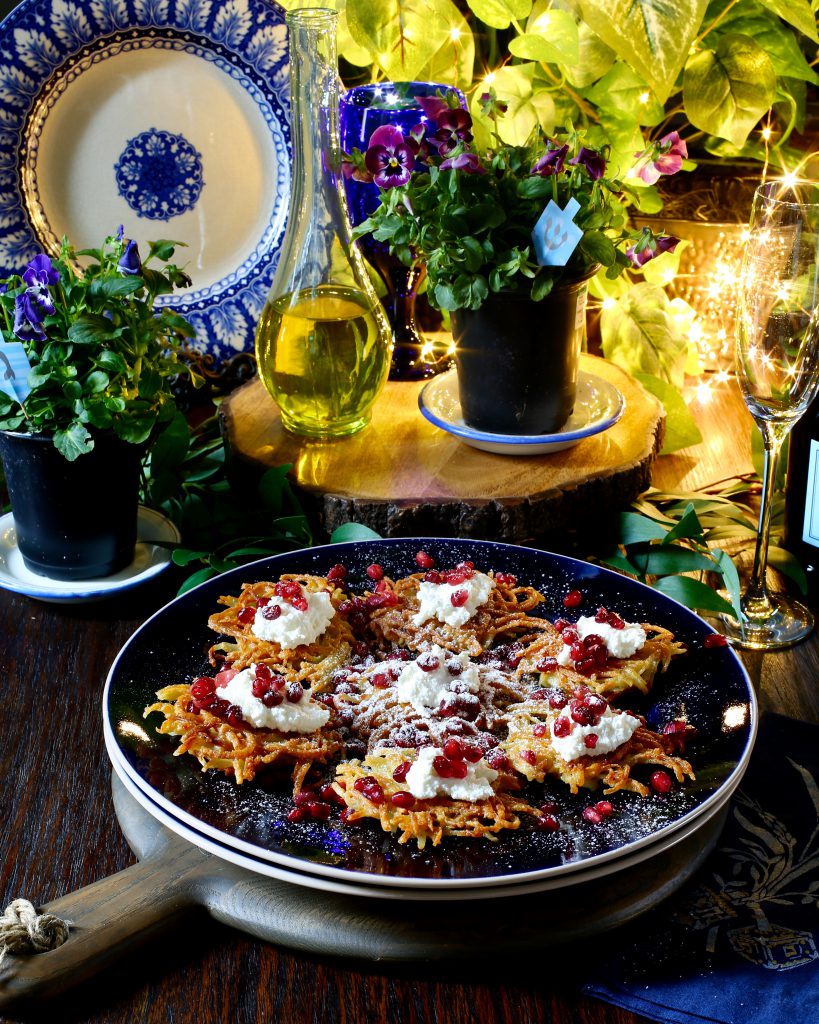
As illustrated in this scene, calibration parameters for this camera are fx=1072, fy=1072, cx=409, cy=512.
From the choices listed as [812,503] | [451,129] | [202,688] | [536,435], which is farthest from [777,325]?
[202,688]

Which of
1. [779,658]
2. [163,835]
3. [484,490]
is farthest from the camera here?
[484,490]

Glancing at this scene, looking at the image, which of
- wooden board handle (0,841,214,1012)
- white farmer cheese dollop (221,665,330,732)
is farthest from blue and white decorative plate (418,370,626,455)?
wooden board handle (0,841,214,1012)

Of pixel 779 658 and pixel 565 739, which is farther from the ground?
pixel 565 739

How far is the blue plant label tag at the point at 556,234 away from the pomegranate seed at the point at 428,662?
46cm

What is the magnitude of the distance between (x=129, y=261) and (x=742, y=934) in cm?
83

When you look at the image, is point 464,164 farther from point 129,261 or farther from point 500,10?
point 500,10

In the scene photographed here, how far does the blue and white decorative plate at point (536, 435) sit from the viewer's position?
1.28 m

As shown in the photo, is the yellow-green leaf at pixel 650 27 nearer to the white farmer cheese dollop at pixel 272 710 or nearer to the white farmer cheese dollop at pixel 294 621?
the white farmer cheese dollop at pixel 294 621

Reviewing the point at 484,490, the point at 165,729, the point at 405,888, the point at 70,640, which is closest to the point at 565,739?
the point at 405,888

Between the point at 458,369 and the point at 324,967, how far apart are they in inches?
29.9

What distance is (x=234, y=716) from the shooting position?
0.85 metres

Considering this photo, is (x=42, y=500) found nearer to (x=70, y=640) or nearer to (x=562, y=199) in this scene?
(x=70, y=640)

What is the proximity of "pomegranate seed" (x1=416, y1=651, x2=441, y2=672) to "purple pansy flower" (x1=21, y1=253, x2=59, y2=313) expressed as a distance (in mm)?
512

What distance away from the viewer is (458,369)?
1.31m
